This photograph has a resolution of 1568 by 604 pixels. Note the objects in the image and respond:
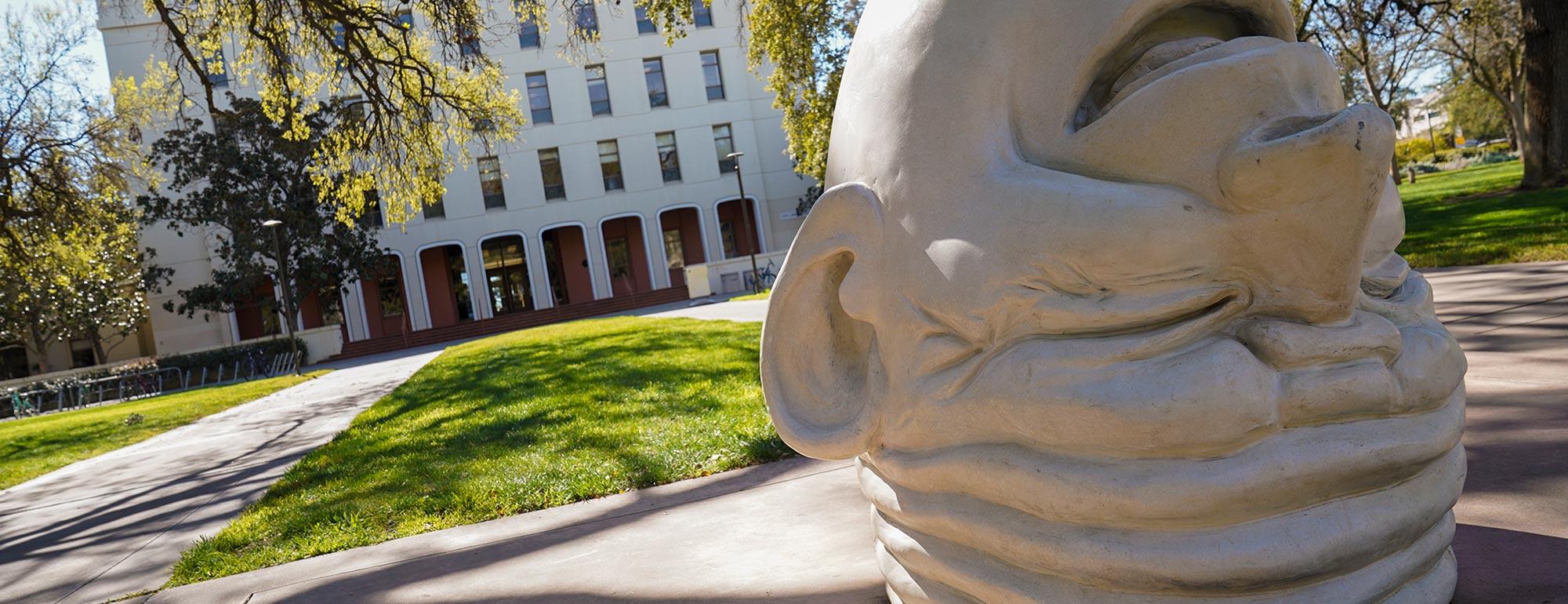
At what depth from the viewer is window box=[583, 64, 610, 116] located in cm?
3912

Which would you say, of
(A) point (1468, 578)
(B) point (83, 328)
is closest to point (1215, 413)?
(A) point (1468, 578)

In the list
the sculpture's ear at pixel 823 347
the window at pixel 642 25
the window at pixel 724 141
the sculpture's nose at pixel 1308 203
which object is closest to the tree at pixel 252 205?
the window at pixel 642 25

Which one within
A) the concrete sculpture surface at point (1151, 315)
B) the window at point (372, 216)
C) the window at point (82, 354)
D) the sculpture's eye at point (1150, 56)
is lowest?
the concrete sculpture surface at point (1151, 315)

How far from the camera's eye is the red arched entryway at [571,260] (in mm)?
40531

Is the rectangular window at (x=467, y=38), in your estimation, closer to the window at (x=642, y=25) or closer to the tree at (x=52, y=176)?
the tree at (x=52, y=176)

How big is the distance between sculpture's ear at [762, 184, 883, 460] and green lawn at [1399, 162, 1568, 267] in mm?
8437

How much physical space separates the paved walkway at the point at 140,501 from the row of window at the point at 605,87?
27.3 meters

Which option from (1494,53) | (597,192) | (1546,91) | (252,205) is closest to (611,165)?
(597,192)

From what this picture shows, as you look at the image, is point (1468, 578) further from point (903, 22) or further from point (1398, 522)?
point (903, 22)

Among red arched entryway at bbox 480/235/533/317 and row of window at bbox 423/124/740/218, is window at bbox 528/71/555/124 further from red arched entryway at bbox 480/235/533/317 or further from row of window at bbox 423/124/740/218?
red arched entryway at bbox 480/235/533/317

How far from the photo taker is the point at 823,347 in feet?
7.09

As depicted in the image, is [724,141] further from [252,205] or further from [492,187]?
[252,205]

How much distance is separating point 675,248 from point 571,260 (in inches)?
172

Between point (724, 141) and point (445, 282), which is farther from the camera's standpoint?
point (724, 141)
